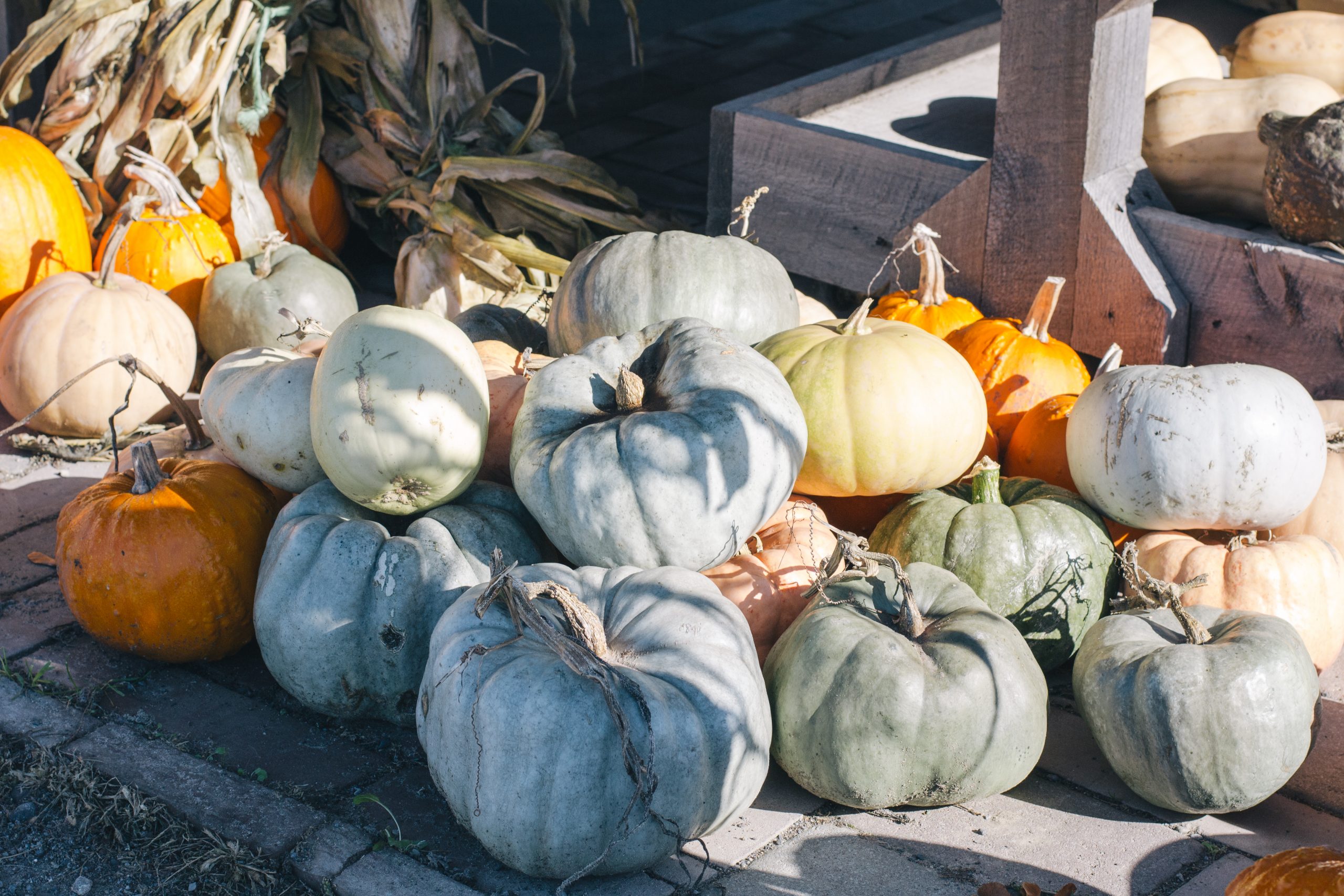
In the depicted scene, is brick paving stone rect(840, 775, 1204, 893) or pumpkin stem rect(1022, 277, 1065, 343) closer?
brick paving stone rect(840, 775, 1204, 893)

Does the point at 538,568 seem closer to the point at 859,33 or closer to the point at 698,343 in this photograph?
the point at 698,343

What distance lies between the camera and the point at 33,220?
14.5ft

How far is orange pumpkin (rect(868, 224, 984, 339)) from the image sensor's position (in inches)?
141

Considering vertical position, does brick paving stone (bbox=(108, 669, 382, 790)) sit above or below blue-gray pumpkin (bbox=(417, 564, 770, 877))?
below

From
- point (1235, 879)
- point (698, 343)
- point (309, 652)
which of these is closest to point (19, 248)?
point (309, 652)

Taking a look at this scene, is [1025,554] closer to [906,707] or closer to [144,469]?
[906,707]

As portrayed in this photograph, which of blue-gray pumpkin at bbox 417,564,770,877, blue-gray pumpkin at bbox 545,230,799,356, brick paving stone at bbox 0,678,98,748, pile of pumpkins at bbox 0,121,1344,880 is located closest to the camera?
blue-gray pumpkin at bbox 417,564,770,877

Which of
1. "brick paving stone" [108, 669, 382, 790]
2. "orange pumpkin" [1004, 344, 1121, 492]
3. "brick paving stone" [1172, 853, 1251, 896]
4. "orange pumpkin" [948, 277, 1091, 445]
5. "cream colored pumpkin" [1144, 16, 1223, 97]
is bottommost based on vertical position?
"brick paving stone" [108, 669, 382, 790]

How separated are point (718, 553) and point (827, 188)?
1817mm

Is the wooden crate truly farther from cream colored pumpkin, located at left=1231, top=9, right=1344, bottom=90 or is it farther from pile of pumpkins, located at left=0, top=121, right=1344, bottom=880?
cream colored pumpkin, located at left=1231, top=9, right=1344, bottom=90

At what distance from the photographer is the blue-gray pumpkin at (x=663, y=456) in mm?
2555

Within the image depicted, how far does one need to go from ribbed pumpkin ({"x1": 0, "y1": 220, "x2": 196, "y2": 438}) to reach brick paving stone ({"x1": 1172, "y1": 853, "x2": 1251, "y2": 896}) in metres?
3.29

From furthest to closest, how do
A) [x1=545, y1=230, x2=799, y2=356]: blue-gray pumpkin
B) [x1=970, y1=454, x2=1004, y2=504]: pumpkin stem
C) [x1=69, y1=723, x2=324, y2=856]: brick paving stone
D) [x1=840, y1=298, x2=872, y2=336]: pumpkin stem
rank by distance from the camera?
[x1=545, y1=230, x2=799, y2=356]: blue-gray pumpkin → [x1=840, y1=298, x2=872, y2=336]: pumpkin stem → [x1=970, y1=454, x2=1004, y2=504]: pumpkin stem → [x1=69, y1=723, x2=324, y2=856]: brick paving stone

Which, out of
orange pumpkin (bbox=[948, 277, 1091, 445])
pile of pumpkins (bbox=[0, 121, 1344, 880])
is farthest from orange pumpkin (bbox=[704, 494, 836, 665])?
orange pumpkin (bbox=[948, 277, 1091, 445])
